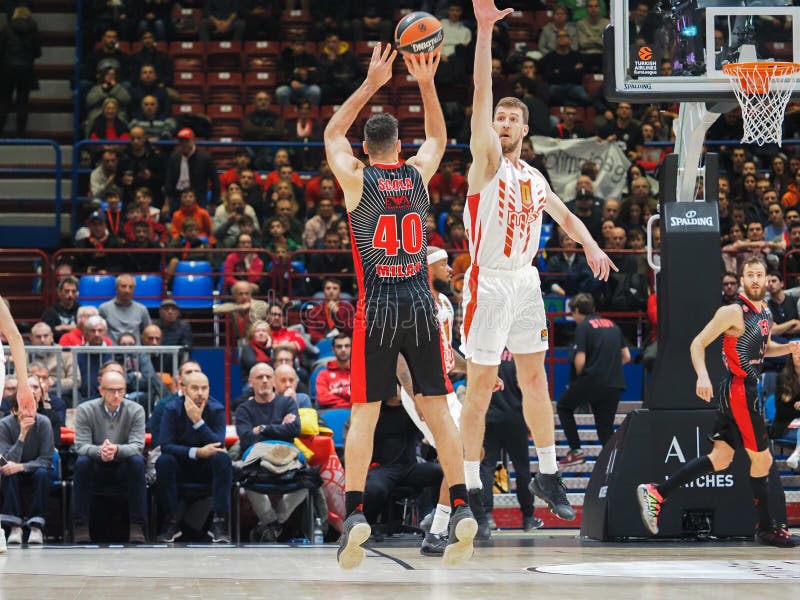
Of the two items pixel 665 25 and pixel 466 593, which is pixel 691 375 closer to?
pixel 665 25

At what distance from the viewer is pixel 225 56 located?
72.3 ft

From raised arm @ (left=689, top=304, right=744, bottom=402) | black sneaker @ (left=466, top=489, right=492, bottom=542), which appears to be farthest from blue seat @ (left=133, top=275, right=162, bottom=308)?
raised arm @ (left=689, top=304, right=744, bottom=402)

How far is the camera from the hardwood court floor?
304 inches

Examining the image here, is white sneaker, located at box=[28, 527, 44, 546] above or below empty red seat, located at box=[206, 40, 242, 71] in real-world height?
below

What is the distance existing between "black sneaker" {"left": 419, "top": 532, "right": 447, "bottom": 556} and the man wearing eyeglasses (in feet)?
11.6

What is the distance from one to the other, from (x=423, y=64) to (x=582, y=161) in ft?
37.5

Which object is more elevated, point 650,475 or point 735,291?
point 735,291

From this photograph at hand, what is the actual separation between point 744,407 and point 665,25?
10.5 feet

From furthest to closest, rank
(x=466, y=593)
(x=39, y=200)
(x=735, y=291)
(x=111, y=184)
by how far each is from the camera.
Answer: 1. (x=39, y=200)
2. (x=111, y=184)
3. (x=735, y=291)
4. (x=466, y=593)

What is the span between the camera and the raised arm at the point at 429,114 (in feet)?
27.5

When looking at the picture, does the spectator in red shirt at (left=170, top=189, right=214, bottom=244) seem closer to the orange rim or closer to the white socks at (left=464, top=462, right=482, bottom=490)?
the orange rim

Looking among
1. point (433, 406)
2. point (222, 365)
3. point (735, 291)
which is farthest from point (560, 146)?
point (433, 406)

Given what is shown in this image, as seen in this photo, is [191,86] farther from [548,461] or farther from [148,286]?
[548,461]

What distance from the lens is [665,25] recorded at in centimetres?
1145
